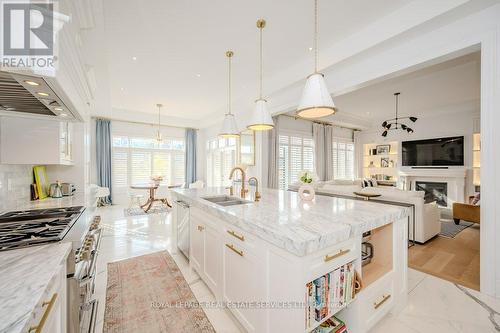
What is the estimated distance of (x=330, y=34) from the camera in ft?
9.28

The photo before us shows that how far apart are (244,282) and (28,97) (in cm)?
189

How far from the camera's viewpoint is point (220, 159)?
727cm

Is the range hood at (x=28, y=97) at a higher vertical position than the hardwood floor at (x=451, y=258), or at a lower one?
higher

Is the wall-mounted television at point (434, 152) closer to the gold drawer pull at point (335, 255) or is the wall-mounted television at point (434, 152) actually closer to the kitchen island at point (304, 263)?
the kitchen island at point (304, 263)

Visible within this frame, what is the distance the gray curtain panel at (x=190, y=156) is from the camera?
7.90m

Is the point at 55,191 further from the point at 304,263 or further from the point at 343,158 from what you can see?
the point at 343,158

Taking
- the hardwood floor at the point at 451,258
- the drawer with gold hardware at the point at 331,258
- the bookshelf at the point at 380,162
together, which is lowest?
the hardwood floor at the point at 451,258

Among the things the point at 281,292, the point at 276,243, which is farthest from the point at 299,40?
the point at 281,292

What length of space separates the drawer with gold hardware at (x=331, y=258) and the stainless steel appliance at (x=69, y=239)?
4.17 ft

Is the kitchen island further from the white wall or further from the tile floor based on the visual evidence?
the white wall

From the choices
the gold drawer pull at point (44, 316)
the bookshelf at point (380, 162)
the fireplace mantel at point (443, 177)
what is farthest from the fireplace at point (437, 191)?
the gold drawer pull at point (44, 316)

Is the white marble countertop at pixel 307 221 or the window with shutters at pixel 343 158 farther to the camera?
the window with shutters at pixel 343 158

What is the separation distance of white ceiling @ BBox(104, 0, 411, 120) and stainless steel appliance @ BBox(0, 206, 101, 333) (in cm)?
229

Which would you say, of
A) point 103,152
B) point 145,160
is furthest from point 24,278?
point 145,160
